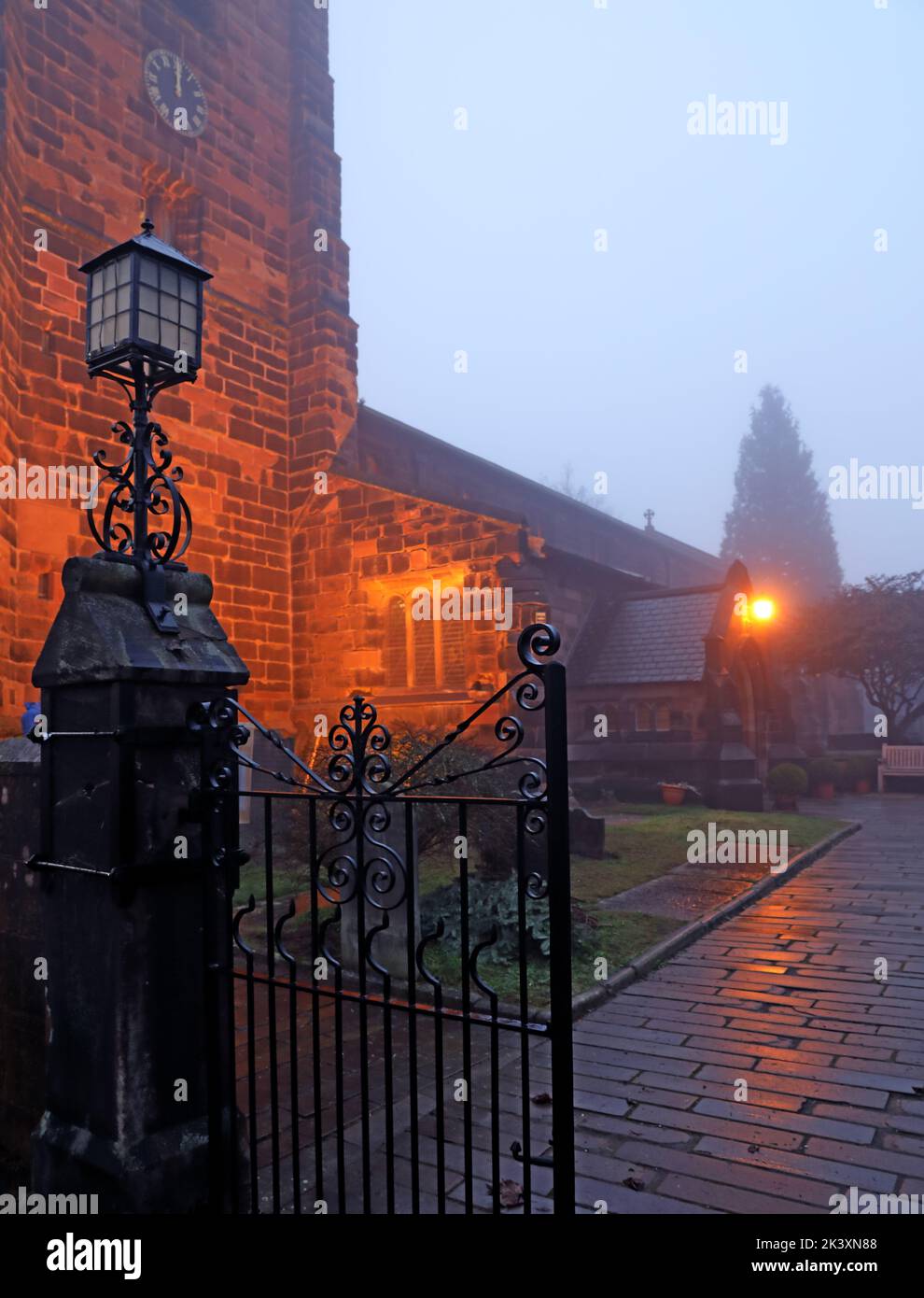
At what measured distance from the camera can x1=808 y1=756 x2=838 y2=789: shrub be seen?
70.7ft

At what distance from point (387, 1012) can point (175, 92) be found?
13707 mm

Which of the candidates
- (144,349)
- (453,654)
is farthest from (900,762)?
(144,349)

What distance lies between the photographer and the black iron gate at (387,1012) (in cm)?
243

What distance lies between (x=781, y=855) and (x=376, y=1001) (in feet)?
32.2

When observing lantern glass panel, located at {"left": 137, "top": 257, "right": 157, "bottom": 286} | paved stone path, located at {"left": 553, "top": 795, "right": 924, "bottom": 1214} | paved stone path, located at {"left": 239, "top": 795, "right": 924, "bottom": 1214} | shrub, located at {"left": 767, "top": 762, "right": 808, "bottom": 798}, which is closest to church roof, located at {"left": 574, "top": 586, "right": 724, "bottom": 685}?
shrub, located at {"left": 767, "top": 762, "right": 808, "bottom": 798}

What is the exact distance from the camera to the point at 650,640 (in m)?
19.0

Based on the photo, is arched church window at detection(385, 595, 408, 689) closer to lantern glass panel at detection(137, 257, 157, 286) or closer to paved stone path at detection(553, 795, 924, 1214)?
paved stone path at detection(553, 795, 924, 1214)

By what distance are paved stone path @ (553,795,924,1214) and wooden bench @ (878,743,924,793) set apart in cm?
1556

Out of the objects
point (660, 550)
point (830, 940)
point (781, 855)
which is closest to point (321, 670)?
point (781, 855)

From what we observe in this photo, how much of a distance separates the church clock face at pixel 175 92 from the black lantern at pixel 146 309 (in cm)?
985

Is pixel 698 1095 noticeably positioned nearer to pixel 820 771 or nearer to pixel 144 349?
pixel 144 349

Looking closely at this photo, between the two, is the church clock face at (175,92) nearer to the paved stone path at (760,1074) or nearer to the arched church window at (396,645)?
the arched church window at (396,645)
